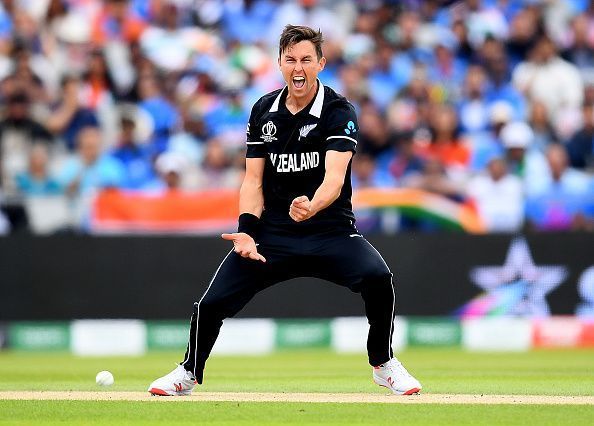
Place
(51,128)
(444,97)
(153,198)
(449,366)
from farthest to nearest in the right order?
(444,97)
(51,128)
(153,198)
(449,366)

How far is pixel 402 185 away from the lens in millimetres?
A: 12438

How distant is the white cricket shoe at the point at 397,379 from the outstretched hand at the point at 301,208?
986mm

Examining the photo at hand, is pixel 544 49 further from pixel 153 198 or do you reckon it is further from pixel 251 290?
pixel 251 290

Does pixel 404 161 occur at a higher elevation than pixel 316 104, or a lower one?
higher

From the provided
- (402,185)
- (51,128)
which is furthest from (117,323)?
(402,185)

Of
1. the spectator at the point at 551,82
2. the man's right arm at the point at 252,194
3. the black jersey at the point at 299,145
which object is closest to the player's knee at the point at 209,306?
the man's right arm at the point at 252,194

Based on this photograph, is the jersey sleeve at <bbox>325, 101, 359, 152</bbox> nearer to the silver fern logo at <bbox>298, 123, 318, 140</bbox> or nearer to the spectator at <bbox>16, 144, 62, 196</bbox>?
the silver fern logo at <bbox>298, 123, 318, 140</bbox>

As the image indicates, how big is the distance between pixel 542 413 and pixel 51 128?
826 centimetres

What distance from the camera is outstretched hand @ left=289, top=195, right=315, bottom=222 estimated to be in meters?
6.21

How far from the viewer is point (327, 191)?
6.27 meters

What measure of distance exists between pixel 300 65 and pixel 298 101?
216 millimetres

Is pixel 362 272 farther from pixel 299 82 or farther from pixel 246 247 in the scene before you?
pixel 299 82

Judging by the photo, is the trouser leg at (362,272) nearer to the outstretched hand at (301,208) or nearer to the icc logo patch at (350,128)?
the outstretched hand at (301,208)

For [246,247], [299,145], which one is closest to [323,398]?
[246,247]
